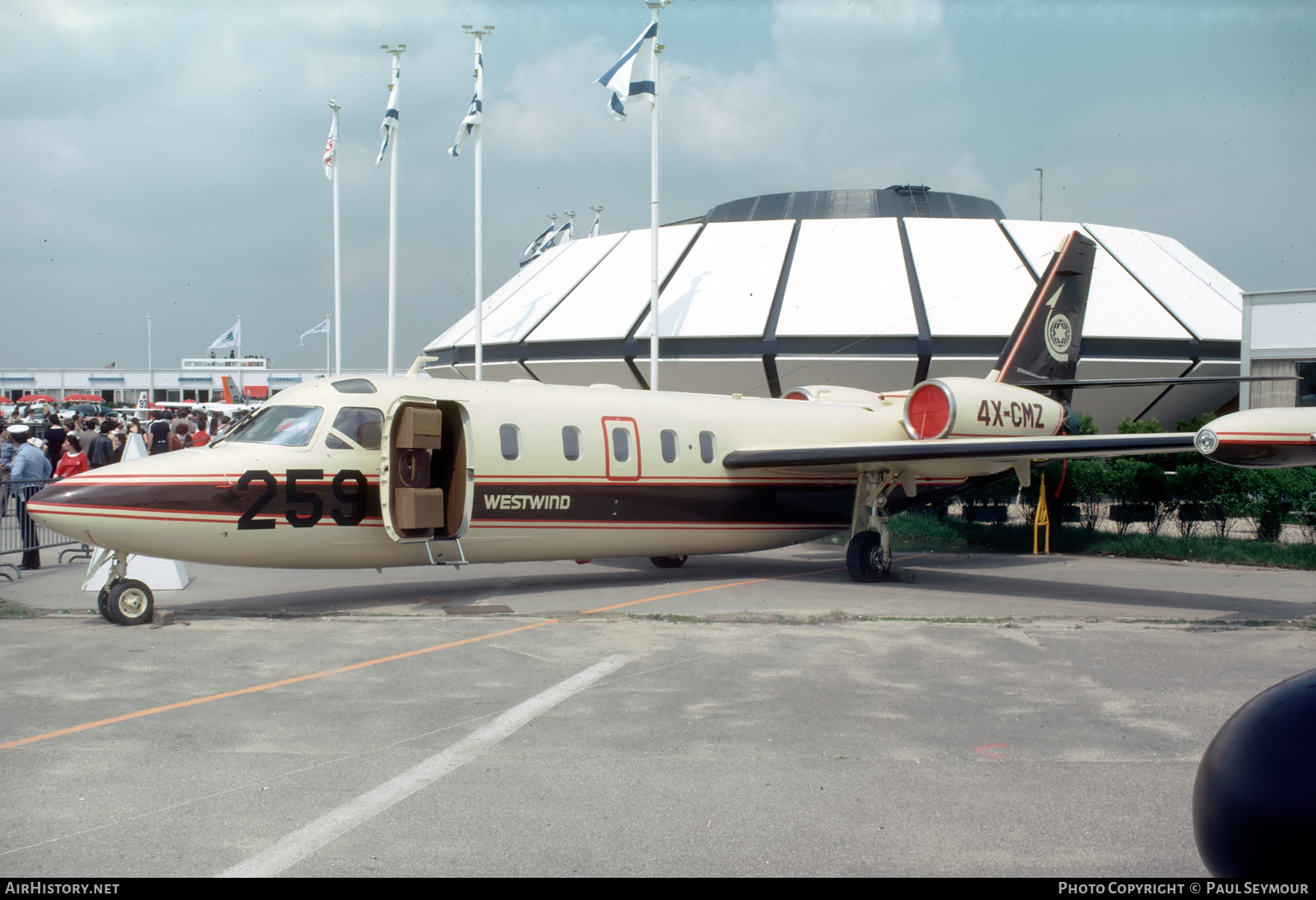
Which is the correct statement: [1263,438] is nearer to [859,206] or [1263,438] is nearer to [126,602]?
[126,602]

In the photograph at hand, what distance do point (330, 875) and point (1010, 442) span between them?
32.6ft

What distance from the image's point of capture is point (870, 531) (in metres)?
13.7

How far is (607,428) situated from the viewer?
12.9m

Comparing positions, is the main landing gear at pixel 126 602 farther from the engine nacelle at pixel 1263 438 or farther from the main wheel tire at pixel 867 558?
the engine nacelle at pixel 1263 438

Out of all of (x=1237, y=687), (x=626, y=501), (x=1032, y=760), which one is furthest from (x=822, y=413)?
(x=1032, y=760)

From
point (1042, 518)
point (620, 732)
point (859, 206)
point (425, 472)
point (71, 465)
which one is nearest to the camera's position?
point (620, 732)

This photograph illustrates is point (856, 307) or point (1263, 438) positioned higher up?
point (856, 307)

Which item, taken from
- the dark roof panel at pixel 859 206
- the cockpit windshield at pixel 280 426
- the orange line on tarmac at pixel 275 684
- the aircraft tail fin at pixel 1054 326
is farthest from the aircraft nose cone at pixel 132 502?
the dark roof panel at pixel 859 206

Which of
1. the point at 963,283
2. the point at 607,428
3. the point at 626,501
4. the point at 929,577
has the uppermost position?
the point at 963,283

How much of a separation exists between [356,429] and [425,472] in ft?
3.17

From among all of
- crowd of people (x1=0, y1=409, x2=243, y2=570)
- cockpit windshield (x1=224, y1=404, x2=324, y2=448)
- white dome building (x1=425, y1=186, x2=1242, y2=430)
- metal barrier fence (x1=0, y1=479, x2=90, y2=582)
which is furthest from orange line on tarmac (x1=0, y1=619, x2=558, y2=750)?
white dome building (x1=425, y1=186, x2=1242, y2=430)

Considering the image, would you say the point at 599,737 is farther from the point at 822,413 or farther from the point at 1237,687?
the point at 822,413

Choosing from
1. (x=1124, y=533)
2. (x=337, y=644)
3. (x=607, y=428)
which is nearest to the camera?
(x=337, y=644)

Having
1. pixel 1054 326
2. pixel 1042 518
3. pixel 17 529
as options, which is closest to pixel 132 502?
pixel 17 529
